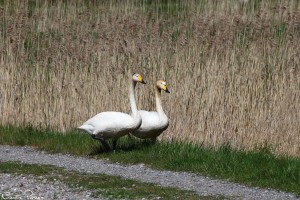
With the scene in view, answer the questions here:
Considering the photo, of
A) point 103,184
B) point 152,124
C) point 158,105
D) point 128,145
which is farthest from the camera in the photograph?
point 128,145

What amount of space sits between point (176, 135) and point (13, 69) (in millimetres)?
4301

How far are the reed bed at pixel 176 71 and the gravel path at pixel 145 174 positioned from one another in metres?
1.75

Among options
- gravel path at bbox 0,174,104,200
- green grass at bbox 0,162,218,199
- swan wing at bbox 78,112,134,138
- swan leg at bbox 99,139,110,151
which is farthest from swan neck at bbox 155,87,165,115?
gravel path at bbox 0,174,104,200

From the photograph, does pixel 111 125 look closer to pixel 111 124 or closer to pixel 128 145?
pixel 111 124

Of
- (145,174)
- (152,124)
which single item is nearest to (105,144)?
(152,124)

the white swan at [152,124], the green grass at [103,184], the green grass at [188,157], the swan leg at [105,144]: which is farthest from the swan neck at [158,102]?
the green grass at [103,184]

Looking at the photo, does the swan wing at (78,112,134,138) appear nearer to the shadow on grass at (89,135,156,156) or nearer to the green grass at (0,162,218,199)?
the shadow on grass at (89,135,156,156)

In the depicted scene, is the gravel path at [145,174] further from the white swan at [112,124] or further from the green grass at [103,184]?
the white swan at [112,124]

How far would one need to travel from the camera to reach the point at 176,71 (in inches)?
587

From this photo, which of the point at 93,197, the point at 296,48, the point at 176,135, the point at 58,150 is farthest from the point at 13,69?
the point at 93,197

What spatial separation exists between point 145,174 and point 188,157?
0.94 meters

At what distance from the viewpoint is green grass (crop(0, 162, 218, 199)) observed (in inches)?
387

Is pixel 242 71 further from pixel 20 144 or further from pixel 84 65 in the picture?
pixel 20 144

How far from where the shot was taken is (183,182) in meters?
10.8
